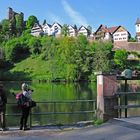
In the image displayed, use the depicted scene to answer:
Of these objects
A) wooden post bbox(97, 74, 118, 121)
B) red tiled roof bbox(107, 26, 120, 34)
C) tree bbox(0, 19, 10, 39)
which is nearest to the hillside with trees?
tree bbox(0, 19, 10, 39)

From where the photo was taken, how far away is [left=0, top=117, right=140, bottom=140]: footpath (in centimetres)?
1188

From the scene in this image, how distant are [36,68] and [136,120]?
115353 millimetres

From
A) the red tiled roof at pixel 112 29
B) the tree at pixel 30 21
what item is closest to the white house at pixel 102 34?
the red tiled roof at pixel 112 29

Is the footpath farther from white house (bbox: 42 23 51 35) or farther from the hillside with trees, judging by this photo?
white house (bbox: 42 23 51 35)

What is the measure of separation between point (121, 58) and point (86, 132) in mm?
102376

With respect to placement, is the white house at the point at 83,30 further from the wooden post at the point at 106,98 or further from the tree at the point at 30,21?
the wooden post at the point at 106,98

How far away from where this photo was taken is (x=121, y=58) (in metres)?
114

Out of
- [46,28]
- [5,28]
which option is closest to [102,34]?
[5,28]

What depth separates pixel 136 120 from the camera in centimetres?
1461

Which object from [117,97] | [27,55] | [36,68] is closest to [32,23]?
[27,55]

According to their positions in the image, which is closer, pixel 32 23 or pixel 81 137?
pixel 81 137

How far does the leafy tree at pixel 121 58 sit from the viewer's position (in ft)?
374

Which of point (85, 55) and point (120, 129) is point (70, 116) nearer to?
point (120, 129)

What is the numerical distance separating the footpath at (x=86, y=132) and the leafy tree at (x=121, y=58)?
100m
